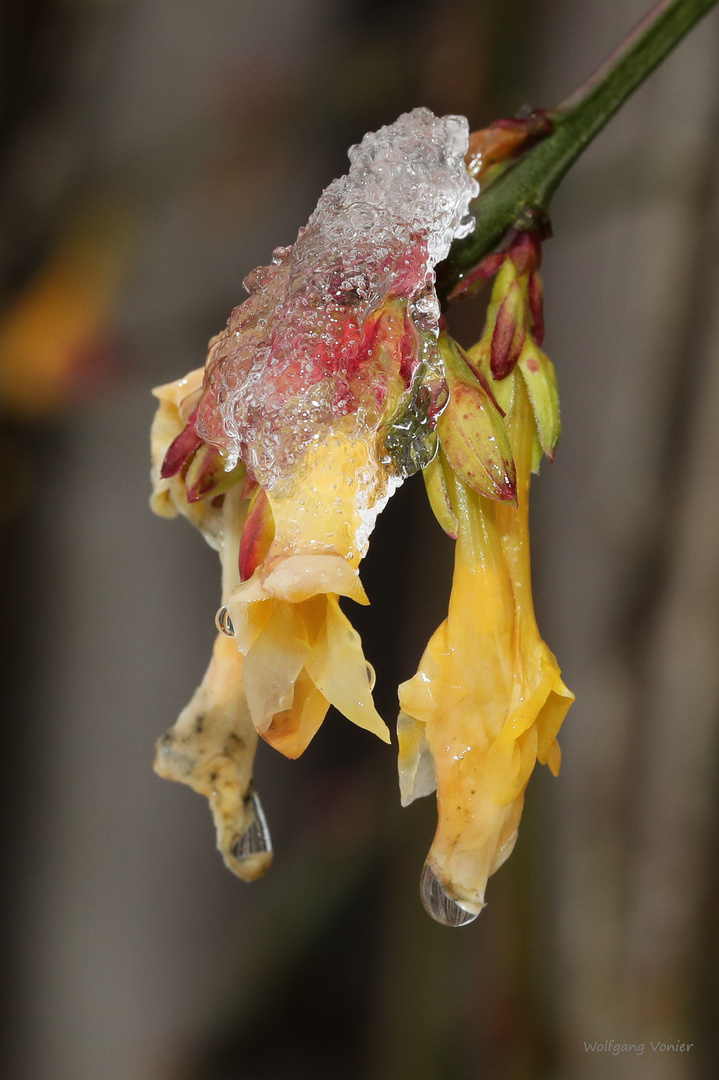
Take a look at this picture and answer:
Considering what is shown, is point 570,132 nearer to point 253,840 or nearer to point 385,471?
point 385,471

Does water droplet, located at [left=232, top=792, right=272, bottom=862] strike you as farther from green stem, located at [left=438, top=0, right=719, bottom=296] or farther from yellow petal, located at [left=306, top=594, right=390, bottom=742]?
green stem, located at [left=438, top=0, right=719, bottom=296]

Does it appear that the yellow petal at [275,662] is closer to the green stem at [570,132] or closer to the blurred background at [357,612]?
the green stem at [570,132]

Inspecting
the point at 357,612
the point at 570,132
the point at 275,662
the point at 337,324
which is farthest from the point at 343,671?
the point at 357,612

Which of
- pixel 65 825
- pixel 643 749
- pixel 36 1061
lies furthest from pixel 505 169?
pixel 36 1061

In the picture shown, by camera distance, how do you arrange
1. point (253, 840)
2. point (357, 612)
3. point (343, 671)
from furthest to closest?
point (357, 612) < point (253, 840) < point (343, 671)

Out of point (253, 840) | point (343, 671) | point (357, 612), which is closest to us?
point (343, 671)

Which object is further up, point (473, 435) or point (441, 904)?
point (473, 435)

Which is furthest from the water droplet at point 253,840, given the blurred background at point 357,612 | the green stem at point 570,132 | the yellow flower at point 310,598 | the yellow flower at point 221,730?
the blurred background at point 357,612
